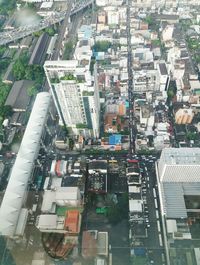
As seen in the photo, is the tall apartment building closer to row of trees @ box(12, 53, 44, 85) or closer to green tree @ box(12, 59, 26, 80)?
row of trees @ box(12, 53, 44, 85)

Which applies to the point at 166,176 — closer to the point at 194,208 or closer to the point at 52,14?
the point at 194,208

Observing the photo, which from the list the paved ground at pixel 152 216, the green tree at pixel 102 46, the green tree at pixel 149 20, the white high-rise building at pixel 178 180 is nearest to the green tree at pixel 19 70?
the green tree at pixel 102 46

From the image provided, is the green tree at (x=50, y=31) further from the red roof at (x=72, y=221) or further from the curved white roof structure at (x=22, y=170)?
the red roof at (x=72, y=221)

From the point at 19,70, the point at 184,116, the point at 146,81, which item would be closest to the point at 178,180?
the point at 184,116

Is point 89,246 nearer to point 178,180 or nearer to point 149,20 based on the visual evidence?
point 178,180

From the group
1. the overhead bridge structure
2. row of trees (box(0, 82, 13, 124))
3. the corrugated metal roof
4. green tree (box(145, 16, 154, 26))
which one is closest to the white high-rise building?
the corrugated metal roof
